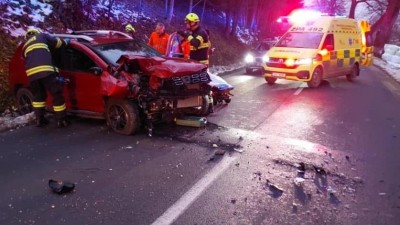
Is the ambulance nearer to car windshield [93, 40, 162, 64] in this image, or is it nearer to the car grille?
car windshield [93, 40, 162, 64]

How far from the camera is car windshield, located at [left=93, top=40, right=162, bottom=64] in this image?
6.92 metres

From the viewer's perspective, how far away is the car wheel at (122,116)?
6438 millimetres

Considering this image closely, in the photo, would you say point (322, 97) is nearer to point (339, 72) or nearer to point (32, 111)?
point (339, 72)

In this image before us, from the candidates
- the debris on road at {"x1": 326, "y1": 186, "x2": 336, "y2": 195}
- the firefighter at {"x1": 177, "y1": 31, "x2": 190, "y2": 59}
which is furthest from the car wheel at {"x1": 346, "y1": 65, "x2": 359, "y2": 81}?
the debris on road at {"x1": 326, "y1": 186, "x2": 336, "y2": 195}

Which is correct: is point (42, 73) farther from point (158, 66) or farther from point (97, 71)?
point (158, 66)

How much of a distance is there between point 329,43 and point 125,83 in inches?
343

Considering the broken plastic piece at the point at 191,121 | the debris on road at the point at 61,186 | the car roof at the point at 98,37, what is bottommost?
the debris on road at the point at 61,186

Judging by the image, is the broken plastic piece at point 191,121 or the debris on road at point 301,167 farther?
the broken plastic piece at point 191,121

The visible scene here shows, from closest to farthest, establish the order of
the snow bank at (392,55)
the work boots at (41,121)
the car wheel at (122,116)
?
the car wheel at (122,116)
the work boots at (41,121)
the snow bank at (392,55)

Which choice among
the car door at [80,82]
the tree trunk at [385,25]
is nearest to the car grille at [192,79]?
the car door at [80,82]

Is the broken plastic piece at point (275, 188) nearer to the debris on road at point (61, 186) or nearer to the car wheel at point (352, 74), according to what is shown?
the debris on road at point (61, 186)

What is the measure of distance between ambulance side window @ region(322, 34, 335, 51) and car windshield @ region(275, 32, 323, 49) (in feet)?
0.66

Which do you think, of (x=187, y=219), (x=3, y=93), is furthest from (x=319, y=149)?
(x=3, y=93)

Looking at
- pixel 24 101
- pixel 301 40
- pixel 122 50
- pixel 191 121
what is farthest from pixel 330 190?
pixel 301 40
